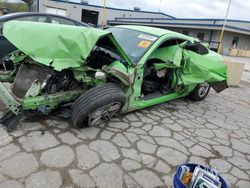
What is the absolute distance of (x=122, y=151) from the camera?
3.05 metres

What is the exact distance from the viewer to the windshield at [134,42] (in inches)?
155

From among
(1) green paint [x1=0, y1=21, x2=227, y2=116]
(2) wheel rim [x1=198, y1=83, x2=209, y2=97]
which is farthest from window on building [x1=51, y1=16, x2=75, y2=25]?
(2) wheel rim [x1=198, y1=83, x2=209, y2=97]

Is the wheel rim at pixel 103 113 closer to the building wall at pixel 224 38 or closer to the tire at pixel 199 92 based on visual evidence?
the tire at pixel 199 92

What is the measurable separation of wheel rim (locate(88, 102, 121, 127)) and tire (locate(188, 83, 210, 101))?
261 cm

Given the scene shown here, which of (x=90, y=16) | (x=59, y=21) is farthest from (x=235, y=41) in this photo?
(x=59, y=21)

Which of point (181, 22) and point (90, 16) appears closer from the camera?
point (181, 22)

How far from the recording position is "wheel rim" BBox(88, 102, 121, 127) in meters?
3.27

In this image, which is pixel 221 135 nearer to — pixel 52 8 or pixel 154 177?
pixel 154 177

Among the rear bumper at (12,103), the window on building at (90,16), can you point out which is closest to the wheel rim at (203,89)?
the rear bumper at (12,103)

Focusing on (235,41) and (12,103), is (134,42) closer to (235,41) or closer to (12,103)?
(12,103)

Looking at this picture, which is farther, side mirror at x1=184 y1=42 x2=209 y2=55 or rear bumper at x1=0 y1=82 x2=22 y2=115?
side mirror at x1=184 y1=42 x2=209 y2=55

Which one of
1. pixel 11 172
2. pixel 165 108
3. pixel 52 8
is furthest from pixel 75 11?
pixel 11 172

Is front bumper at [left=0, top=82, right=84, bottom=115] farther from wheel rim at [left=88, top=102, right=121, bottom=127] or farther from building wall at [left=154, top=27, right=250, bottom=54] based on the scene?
building wall at [left=154, top=27, right=250, bottom=54]

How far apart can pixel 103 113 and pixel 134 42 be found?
62.1 inches
